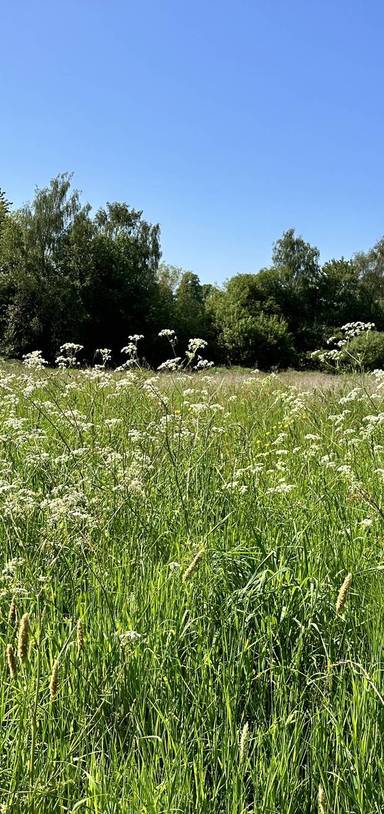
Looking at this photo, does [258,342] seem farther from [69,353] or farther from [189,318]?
[69,353]

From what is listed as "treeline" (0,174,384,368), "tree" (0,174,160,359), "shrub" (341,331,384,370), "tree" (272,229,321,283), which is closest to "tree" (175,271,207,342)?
"treeline" (0,174,384,368)

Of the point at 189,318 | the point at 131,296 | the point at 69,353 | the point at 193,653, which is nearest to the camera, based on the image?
the point at 193,653

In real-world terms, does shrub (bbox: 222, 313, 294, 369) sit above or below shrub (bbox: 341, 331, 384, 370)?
above

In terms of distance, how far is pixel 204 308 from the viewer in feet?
158

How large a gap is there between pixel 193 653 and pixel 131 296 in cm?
3732

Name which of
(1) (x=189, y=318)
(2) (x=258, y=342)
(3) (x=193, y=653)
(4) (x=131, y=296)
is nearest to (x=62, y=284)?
(4) (x=131, y=296)

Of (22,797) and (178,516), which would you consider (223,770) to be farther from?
(178,516)

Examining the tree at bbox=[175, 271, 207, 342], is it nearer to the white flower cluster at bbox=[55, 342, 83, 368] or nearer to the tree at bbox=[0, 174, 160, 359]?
the tree at bbox=[0, 174, 160, 359]

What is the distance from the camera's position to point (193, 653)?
2.17 meters

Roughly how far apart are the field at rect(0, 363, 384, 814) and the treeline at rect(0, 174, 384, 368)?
757 inches

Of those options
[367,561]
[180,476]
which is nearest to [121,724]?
[367,561]

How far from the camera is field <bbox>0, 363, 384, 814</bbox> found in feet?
5.18

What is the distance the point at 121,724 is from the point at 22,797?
449 mm

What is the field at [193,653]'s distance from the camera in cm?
158
